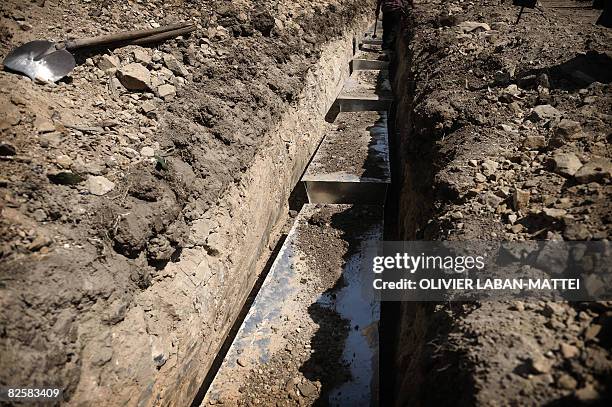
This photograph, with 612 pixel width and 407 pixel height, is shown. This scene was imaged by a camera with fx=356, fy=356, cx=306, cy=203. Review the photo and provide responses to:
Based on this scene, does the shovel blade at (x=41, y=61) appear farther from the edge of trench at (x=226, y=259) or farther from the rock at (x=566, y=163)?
the rock at (x=566, y=163)

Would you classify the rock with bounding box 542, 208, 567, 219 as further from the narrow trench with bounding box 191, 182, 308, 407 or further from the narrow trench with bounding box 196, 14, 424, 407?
the narrow trench with bounding box 191, 182, 308, 407

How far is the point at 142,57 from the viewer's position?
158 inches

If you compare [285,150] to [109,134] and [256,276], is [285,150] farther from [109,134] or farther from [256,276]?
[109,134]

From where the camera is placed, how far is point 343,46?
9.28 meters

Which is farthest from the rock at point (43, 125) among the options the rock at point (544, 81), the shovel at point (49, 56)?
the rock at point (544, 81)

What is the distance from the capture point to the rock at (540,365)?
167 cm

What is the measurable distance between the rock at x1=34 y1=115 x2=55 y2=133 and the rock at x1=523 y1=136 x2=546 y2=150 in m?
4.05

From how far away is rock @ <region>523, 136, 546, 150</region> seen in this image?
303 cm

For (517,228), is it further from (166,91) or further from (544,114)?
(166,91)

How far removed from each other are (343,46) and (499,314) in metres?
8.64

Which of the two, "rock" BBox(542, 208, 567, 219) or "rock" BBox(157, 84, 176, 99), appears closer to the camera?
"rock" BBox(542, 208, 567, 219)

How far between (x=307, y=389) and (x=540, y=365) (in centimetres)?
193

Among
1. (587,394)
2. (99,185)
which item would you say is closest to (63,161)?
(99,185)

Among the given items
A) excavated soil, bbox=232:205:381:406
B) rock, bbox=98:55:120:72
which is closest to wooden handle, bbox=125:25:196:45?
rock, bbox=98:55:120:72
